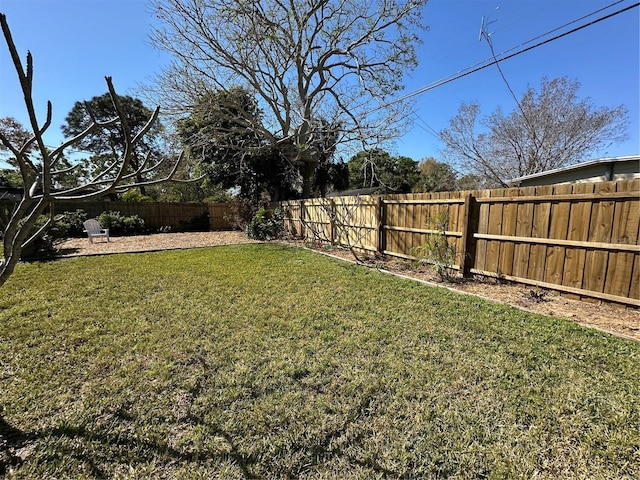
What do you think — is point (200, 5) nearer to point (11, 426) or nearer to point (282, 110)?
point (282, 110)

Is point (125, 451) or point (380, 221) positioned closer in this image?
point (125, 451)

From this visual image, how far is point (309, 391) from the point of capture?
213 cm

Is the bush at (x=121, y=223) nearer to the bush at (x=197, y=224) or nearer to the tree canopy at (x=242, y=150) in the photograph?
the bush at (x=197, y=224)

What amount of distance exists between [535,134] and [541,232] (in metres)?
14.7

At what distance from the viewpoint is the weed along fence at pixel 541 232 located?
131 inches

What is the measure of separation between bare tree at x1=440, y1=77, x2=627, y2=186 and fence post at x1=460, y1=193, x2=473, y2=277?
10923 millimetres

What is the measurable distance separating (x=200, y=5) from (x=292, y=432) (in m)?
11.6

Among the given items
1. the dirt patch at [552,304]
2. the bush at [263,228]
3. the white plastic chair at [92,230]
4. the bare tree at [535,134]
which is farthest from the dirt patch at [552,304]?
the bare tree at [535,134]

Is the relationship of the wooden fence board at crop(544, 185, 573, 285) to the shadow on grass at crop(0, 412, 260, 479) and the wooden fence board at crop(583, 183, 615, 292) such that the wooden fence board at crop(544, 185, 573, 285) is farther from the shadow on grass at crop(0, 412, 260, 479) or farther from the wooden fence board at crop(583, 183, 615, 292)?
the shadow on grass at crop(0, 412, 260, 479)

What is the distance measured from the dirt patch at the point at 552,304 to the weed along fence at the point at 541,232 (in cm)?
11

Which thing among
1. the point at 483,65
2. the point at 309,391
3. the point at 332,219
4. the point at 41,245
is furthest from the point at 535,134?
the point at 41,245

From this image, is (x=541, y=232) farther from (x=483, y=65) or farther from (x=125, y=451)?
(x=483, y=65)

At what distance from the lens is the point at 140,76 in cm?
962

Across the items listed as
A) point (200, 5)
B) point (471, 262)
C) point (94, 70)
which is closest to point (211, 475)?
point (471, 262)
